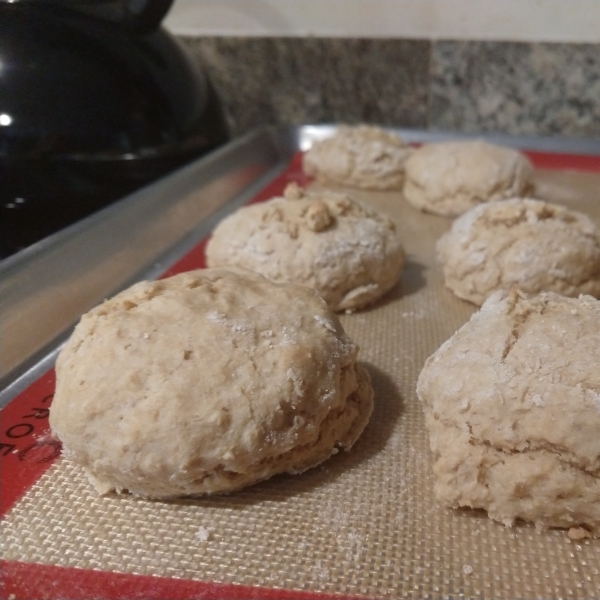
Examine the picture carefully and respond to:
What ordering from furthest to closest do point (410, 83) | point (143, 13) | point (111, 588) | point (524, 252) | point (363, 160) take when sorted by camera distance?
1. point (410, 83)
2. point (363, 160)
3. point (143, 13)
4. point (524, 252)
5. point (111, 588)

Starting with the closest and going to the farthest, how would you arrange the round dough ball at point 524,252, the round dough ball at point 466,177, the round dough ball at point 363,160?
the round dough ball at point 524,252
the round dough ball at point 466,177
the round dough ball at point 363,160

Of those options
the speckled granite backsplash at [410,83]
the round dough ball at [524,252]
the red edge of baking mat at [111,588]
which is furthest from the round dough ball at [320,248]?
the speckled granite backsplash at [410,83]

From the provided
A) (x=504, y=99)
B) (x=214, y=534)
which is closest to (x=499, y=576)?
(x=214, y=534)

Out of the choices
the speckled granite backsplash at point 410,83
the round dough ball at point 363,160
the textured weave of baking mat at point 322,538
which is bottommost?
the textured weave of baking mat at point 322,538

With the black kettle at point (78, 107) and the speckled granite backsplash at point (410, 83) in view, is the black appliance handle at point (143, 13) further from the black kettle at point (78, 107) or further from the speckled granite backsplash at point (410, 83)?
the speckled granite backsplash at point (410, 83)

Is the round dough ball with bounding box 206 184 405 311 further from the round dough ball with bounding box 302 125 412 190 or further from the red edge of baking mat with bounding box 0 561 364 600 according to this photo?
the red edge of baking mat with bounding box 0 561 364 600

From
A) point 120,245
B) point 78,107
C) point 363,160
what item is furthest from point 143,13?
point 363,160

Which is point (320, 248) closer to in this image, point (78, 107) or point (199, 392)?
point (199, 392)
